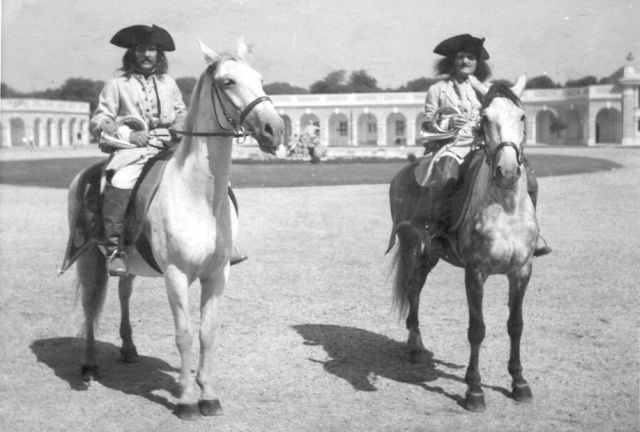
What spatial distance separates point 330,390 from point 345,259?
554 cm

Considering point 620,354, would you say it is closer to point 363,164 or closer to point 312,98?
point 363,164

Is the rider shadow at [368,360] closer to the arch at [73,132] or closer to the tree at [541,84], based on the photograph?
the tree at [541,84]

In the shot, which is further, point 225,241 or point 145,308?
point 145,308

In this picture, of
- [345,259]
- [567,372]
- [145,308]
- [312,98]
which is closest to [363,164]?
[312,98]

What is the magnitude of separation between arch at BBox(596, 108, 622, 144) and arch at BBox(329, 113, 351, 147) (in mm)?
21182

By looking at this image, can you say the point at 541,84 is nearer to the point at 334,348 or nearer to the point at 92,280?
the point at 334,348

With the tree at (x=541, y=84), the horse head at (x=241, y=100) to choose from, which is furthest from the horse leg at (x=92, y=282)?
the tree at (x=541, y=84)

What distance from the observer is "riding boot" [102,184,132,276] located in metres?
5.88

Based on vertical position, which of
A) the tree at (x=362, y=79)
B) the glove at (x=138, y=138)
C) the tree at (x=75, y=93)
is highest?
the tree at (x=75, y=93)

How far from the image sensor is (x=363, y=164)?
34.7m

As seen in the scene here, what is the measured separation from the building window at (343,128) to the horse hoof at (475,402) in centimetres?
6067

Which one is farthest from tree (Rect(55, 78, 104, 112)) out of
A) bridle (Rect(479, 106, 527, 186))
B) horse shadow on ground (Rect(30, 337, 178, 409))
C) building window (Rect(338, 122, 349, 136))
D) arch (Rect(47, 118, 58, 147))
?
bridle (Rect(479, 106, 527, 186))

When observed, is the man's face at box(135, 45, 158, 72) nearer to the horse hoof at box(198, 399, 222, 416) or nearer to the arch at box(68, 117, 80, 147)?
the horse hoof at box(198, 399, 222, 416)

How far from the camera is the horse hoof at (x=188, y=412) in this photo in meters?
5.38
